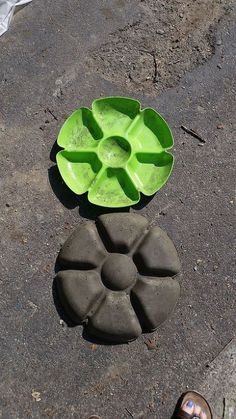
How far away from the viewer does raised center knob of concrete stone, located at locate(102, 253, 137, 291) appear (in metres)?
2.54

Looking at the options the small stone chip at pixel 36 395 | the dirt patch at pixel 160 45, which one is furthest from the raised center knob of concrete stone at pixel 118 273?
the dirt patch at pixel 160 45

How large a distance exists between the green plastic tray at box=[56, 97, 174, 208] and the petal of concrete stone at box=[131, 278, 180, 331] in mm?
459

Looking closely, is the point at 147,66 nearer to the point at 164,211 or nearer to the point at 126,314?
the point at 164,211

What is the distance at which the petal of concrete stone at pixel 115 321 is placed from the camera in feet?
8.16

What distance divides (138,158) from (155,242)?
1.62ft

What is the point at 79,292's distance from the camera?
2.52m

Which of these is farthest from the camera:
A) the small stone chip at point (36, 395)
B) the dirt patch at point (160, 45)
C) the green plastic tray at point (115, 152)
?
the dirt patch at point (160, 45)

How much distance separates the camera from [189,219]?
2783 millimetres

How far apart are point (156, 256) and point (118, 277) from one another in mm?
235

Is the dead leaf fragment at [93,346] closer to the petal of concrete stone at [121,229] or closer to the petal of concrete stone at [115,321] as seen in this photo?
the petal of concrete stone at [115,321]

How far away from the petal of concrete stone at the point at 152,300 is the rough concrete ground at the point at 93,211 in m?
0.10

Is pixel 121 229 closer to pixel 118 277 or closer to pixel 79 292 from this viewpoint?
pixel 118 277

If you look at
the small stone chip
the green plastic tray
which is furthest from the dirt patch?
the small stone chip

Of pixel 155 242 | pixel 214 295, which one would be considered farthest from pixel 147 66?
pixel 214 295
